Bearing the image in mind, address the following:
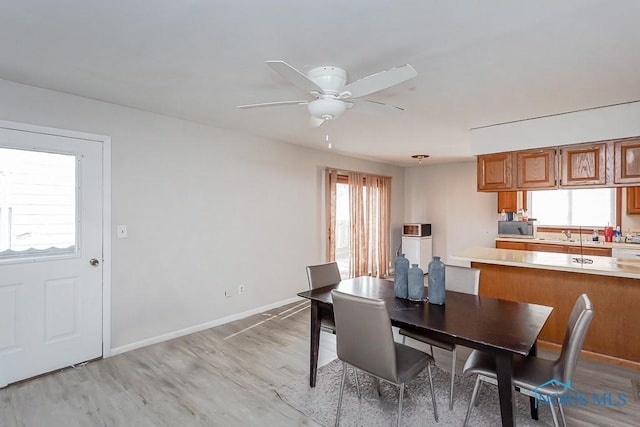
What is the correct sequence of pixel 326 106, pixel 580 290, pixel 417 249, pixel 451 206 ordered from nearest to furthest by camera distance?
1. pixel 326 106
2. pixel 580 290
3. pixel 417 249
4. pixel 451 206

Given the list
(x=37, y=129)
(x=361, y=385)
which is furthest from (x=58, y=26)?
(x=361, y=385)

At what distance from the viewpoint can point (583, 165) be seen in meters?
3.27

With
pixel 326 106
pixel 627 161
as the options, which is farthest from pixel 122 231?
pixel 627 161

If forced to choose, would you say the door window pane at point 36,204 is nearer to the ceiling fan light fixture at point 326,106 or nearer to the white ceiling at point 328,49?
the white ceiling at point 328,49

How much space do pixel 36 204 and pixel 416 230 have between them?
5660 mm

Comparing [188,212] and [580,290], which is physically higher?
[188,212]

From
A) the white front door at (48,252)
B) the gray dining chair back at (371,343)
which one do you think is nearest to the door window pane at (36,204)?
the white front door at (48,252)

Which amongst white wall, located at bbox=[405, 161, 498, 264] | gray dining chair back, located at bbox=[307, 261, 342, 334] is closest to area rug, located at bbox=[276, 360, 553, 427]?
gray dining chair back, located at bbox=[307, 261, 342, 334]

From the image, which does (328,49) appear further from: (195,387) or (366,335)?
(195,387)

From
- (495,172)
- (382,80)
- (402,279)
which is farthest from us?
(495,172)

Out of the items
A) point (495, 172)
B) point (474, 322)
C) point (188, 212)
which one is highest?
point (495, 172)

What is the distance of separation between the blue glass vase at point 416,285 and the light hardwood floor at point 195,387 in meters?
0.95

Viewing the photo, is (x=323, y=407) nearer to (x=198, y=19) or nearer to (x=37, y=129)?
Result: (x=198, y=19)

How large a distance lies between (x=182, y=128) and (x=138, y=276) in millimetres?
1565
